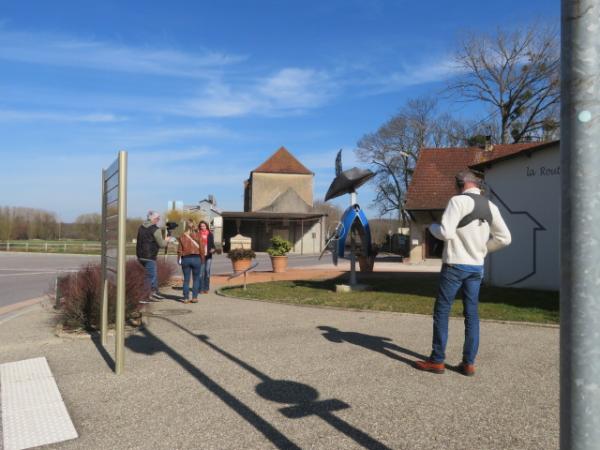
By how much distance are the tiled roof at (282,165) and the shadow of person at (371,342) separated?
56.2 meters

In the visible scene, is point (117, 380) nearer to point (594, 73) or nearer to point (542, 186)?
point (594, 73)

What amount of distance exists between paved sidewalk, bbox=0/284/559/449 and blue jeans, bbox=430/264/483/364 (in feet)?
0.82

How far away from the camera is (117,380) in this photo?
4.98 metres

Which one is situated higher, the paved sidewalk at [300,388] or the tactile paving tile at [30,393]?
the paved sidewalk at [300,388]

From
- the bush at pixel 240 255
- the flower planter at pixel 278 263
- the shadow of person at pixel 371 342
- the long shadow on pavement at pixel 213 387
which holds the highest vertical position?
the bush at pixel 240 255

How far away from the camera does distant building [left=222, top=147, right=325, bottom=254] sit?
159 ft

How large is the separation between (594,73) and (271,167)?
62211mm

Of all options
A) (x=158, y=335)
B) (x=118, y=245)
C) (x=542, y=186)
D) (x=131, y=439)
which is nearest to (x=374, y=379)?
(x=131, y=439)

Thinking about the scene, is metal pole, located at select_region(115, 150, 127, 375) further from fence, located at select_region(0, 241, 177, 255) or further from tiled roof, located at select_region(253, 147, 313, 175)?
tiled roof, located at select_region(253, 147, 313, 175)

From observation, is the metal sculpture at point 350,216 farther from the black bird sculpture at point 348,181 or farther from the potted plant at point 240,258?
the potted plant at point 240,258

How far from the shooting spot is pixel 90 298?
24.9ft

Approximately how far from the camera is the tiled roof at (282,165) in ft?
207

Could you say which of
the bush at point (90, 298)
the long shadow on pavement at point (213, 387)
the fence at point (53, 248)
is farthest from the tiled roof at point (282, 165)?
the long shadow on pavement at point (213, 387)

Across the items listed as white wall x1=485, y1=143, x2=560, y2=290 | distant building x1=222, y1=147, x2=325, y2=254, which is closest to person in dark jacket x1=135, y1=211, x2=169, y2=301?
white wall x1=485, y1=143, x2=560, y2=290
